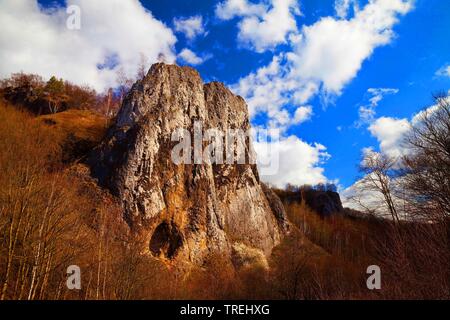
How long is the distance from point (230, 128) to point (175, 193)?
1864cm

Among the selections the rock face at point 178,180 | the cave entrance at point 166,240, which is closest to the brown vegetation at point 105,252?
the rock face at point 178,180

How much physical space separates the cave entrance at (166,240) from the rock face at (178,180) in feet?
0.37

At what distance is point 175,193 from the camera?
139 feet

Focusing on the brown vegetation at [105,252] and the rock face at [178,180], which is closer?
the brown vegetation at [105,252]

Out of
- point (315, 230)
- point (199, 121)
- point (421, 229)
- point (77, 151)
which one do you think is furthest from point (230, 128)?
point (421, 229)

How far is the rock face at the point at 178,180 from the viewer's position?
38531 millimetres

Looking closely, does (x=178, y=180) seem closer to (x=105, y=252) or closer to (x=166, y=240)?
(x=166, y=240)

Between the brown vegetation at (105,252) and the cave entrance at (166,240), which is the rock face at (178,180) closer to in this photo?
the cave entrance at (166,240)

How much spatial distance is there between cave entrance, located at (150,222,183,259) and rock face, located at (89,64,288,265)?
113mm

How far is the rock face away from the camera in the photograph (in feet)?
126

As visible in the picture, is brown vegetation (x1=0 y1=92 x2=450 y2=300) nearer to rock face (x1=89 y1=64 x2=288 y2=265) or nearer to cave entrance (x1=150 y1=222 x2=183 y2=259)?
rock face (x1=89 y1=64 x2=288 y2=265)

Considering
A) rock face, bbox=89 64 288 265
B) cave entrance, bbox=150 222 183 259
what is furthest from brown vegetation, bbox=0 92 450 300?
cave entrance, bbox=150 222 183 259

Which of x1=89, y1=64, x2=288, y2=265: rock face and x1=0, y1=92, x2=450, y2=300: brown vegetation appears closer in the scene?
x1=0, y1=92, x2=450, y2=300: brown vegetation
